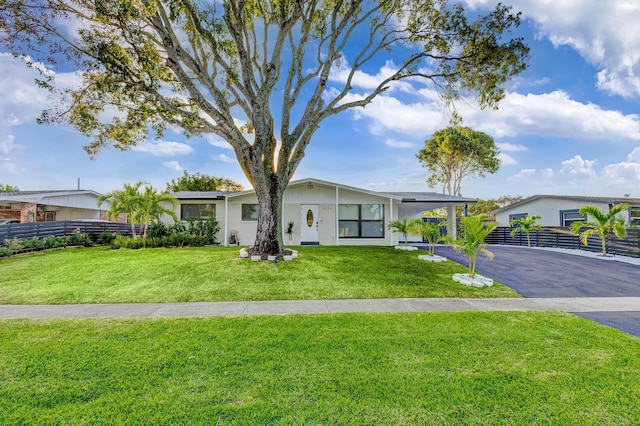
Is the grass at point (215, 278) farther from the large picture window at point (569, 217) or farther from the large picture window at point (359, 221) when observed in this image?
the large picture window at point (569, 217)

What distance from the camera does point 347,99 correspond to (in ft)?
39.7

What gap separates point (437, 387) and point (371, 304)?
2930 millimetres

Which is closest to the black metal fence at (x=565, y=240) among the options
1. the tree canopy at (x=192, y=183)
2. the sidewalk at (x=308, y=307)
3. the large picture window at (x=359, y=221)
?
the sidewalk at (x=308, y=307)

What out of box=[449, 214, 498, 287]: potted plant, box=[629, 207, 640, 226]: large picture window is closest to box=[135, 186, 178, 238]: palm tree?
box=[449, 214, 498, 287]: potted plant

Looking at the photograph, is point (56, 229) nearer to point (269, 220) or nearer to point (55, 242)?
point (55, 242)

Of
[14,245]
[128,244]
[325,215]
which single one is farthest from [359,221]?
[14,245]

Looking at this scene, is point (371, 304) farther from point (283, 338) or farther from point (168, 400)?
point (168, 400)

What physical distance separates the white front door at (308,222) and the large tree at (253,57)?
4.66 meters

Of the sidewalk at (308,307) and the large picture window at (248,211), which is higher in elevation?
the large picture window at (248,211)

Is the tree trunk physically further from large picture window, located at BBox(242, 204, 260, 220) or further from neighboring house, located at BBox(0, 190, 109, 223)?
neighboring house, located at BBox(0, 190, 109, 223)

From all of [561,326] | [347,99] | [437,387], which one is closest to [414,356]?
[437,387]

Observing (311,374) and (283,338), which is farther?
(283,338)

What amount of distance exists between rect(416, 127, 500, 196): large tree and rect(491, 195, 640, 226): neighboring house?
18.7 feet

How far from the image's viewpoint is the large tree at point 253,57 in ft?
27.7
